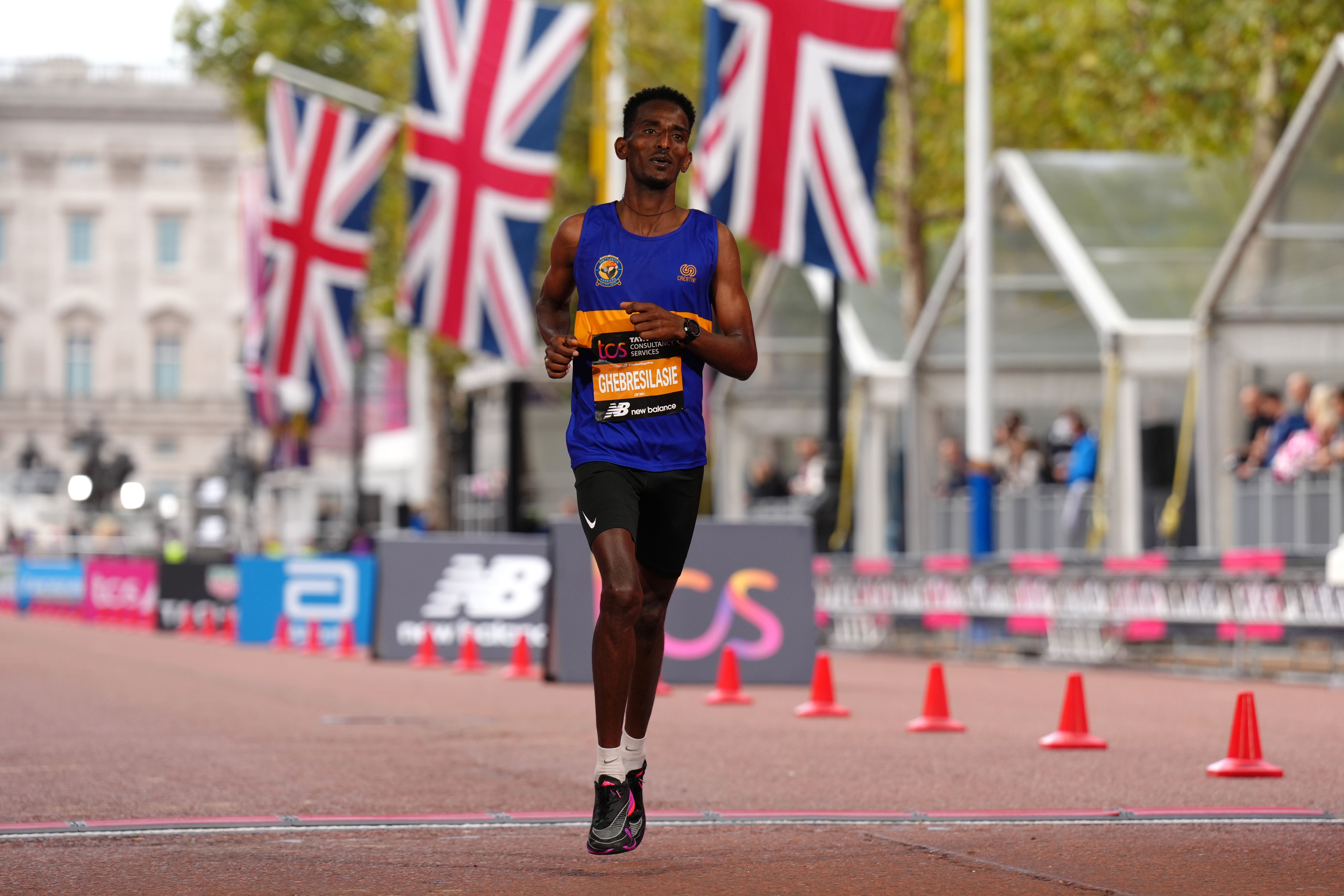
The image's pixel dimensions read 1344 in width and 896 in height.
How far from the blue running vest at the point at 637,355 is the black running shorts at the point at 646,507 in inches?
1.3

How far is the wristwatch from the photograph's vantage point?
6758 millimetres

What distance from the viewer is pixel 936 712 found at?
12086 mm

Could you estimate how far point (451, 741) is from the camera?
11.3 metres

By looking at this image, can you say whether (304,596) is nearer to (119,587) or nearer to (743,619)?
(743,619)

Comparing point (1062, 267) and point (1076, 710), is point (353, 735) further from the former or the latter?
point (1062, 267)

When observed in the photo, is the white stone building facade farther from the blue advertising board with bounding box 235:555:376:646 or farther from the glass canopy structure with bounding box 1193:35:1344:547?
the glass canopy structure with bounding box 1193:35:1344:547

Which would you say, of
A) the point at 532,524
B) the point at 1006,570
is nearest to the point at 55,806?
the point at 1006,570

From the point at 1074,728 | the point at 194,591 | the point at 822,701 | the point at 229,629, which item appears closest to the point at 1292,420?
the point at 822,701

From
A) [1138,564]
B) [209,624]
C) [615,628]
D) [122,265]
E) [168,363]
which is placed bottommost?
[209,624]

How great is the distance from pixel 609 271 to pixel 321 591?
18.5 metres

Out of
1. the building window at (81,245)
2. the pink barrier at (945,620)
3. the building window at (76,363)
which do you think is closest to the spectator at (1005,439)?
the pink barrier at (945,620)

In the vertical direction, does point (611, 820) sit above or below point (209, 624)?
below

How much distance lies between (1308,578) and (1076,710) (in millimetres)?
7033

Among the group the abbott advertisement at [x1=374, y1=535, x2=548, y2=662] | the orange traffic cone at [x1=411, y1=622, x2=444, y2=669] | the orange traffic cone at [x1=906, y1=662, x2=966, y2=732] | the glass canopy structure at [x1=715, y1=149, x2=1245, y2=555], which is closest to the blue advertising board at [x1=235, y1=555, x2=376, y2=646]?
the abbott advertisement at [x1=374, y1=535, x2=548, y2=662]
